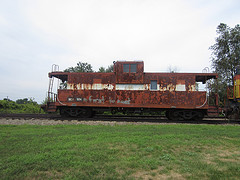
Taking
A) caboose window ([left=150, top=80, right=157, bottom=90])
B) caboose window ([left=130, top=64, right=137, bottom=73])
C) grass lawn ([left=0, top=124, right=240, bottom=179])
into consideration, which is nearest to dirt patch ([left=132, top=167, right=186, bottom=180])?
grass lawn ([left=0, top=124, right=240, bottom=179])

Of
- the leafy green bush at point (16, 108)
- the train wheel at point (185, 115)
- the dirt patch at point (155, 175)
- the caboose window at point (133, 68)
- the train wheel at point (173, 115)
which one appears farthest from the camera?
the leafy green bush at point (16, 108)

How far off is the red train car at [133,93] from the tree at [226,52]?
13.8 m

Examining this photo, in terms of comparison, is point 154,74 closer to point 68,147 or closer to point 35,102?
point 68,147

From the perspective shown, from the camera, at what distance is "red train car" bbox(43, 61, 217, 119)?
453 inches

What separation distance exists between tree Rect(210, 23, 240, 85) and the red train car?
1375cm

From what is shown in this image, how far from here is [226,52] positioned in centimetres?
2397

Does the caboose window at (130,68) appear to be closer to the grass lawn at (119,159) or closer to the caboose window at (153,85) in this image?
the caboose window at (153,85)

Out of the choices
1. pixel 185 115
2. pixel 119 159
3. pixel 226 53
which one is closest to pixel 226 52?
pixel 226 53

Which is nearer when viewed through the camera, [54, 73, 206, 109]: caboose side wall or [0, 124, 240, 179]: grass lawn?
[0, 124, 240, 179]: grass lawn

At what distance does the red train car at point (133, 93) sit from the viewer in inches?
453

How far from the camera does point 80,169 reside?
3219mm

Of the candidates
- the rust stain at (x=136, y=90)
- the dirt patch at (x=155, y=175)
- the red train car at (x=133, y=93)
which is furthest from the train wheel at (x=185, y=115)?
the dirt patch at (x=155, y=175)

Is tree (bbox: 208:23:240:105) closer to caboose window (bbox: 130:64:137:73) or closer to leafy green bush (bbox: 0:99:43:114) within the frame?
caboose window (bbox: 130:64:137:73)

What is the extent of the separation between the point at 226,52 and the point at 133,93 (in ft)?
66.3
